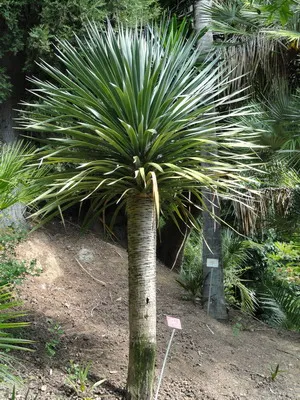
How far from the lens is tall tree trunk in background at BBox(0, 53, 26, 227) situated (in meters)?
7.66

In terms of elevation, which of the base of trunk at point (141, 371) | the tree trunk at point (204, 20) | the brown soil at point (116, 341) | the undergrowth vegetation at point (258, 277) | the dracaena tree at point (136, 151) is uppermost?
the tree trunk at point (204, 20)

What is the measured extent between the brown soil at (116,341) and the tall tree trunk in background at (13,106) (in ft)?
1.55

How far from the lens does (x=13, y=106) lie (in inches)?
334

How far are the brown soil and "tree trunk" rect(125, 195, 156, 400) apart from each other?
1.02 feet

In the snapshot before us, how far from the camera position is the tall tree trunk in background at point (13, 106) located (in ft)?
25.1

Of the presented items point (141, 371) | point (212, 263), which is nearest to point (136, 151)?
point (141, 371)

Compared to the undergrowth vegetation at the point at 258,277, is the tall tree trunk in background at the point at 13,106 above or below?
above

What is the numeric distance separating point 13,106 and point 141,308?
5.42m

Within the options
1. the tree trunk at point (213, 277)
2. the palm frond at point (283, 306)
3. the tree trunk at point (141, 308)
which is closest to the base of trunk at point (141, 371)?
the tree trunk at point (141, 308)

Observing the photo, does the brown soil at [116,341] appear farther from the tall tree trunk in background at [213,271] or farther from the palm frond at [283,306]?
the palm frond at [283,306]

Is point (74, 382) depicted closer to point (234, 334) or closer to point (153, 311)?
point (153, 311)

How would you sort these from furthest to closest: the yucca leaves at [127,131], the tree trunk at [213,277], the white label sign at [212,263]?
the tree trunk at [213,277], the white label sign at [212,263], the yucca leaves at [127,131]

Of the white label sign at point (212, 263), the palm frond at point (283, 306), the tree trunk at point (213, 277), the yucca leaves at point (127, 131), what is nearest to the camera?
the yucca leaves at point (127, 131)

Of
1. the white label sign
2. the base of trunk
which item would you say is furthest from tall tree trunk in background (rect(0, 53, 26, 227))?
the base of trunk
